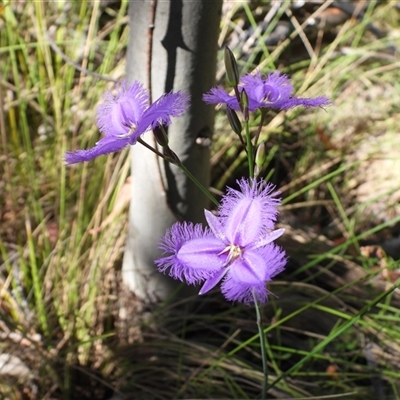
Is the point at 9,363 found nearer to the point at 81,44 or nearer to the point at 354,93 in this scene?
the point at 81,44

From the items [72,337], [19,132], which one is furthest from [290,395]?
[19,132]

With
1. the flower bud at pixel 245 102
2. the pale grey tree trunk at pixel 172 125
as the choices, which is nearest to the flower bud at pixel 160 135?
the flower bud at pixel 245 102

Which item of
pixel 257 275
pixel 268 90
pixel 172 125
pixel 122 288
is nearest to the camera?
pixel 257 275

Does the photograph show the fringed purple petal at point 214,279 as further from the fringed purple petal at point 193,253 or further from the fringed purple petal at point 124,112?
the fringed purple petal at point 124,112

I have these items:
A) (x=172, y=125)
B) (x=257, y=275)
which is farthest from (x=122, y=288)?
(x=257, y=275)

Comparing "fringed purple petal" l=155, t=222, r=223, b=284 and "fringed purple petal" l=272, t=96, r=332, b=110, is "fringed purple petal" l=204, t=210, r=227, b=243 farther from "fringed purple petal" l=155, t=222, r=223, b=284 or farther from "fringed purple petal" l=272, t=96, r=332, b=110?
"fringed purple petal" l=272, t=96, r=332, b=110

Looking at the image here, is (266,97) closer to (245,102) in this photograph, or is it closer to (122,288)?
(245,102)
